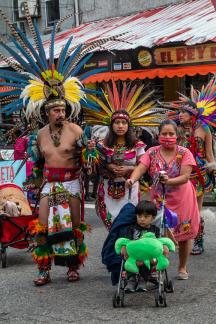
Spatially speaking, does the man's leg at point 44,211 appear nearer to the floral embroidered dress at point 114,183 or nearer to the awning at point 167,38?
the floral embroidered dress at point 114,183

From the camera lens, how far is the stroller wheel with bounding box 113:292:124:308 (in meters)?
6.06

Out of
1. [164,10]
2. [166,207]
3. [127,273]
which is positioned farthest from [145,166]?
[164,10]

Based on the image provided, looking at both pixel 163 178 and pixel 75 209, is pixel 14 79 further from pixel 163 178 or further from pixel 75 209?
pixel 163 178

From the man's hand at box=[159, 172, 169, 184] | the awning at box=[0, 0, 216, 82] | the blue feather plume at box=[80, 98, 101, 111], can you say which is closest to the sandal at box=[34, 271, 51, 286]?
the man's hand at box=[159, 172, 169, 184]

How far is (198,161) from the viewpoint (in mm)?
8570

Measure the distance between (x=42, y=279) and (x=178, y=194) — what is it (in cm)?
162

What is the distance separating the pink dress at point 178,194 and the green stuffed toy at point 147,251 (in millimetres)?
853

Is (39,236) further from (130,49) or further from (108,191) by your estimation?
(130,49)

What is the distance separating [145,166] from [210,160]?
185 cm

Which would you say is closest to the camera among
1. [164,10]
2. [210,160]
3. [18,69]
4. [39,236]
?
[39,236]

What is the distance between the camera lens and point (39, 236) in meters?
7.22

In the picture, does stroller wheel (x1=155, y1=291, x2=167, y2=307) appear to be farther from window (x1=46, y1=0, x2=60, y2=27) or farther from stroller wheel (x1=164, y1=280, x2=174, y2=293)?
window (x1=46, y1=0, x2=60, y2=27)

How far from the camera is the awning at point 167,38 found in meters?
14.7

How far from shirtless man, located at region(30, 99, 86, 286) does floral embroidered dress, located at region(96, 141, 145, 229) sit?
292mm
